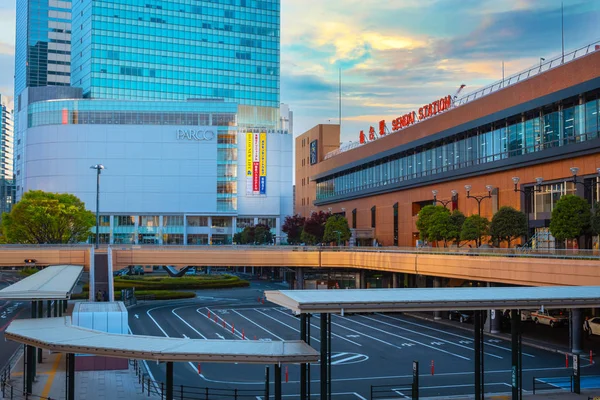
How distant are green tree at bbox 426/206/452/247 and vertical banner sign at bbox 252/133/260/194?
292 feet

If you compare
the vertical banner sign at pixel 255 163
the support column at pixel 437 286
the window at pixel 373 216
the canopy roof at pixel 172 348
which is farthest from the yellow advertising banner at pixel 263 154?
the canopy roof at pixel 172 348

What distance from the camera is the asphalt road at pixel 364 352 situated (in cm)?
3538

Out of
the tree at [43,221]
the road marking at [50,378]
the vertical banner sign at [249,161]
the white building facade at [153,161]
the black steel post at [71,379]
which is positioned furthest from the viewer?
the vertical banner sign at [249,161]

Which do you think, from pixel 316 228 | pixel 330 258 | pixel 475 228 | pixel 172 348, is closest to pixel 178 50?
pixel 316 228

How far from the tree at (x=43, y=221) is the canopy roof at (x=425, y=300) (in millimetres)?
82636

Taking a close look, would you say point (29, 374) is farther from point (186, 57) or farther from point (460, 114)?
point (186, 57)

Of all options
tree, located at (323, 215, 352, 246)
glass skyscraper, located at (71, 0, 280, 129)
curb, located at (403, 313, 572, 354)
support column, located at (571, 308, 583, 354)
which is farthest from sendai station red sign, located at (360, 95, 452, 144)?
glass skyscraper, located at (71, 0, 280, 129)

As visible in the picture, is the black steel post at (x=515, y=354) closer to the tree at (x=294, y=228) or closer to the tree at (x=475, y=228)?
the tree at (x=475, y=228)

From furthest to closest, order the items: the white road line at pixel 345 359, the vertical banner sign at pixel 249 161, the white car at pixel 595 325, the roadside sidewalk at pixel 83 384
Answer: the vertical banner sign at pixel 249 161
the white car at pixel 595 325
the white road line at pixel 345 359
the roadside sidewalk at pixel 83 384

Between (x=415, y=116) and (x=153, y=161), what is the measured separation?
81.2 metres

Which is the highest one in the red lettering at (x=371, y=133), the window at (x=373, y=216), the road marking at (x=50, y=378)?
the red lettering at (x=371, y=133)

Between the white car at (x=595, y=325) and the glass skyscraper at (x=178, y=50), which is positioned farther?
the glass skyscraper at (x=178, y=50)

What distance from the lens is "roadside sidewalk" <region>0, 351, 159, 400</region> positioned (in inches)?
1214

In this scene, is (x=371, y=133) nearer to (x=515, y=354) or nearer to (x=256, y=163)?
(x=256, y=163)
